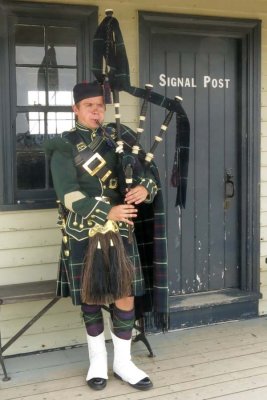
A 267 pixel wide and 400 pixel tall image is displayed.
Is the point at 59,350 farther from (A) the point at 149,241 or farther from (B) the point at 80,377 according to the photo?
(A) the point at 149,241

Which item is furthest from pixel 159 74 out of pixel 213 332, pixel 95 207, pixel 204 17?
pixel 213 332

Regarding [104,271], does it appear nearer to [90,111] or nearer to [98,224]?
[98,224]

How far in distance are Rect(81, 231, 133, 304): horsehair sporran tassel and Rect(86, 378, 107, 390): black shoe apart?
1.51ft

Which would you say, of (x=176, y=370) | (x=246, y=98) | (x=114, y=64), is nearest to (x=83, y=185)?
(x=114, y=64)

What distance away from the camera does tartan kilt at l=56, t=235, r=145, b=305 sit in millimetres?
2939

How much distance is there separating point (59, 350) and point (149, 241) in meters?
0.99

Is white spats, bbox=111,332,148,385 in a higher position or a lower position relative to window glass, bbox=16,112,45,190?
lower

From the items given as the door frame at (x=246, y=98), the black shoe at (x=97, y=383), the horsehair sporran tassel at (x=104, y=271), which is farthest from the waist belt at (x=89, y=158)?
the black shoe at (x=97, y=383)

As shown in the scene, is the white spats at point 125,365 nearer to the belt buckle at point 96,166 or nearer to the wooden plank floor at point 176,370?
the wooden plank floor at point 176,370

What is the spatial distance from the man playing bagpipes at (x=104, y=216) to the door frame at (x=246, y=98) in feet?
2.66

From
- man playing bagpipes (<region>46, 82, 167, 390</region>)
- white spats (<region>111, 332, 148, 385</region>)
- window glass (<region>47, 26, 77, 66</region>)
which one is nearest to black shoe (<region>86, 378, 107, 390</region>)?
man playing bagpipes (<region>46, 82, 167, 390</region>)

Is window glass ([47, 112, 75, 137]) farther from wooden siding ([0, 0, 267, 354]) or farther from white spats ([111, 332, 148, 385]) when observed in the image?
white spats ([111, 332, 148, 385])

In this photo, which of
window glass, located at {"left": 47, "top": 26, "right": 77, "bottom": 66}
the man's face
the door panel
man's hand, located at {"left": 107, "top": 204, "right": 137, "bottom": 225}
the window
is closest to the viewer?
man's hand, located at {"left": 107, "top": 204, "right": 137, "bottom": 225}

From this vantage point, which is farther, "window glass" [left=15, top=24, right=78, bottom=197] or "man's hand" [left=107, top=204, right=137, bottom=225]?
"window glass" [left=15, top=24, right=78, bottom=197]
